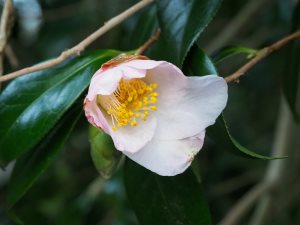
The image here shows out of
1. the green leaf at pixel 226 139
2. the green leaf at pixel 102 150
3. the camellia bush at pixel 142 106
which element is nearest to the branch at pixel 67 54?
the camellia bush at pixel 142 106

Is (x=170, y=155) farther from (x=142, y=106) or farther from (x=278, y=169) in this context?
(x=278, y=169)

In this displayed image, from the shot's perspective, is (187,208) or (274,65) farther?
(274,65)

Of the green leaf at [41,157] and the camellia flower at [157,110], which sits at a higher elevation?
the camellia flower at [157,110]

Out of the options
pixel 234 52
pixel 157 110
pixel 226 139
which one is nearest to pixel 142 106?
pixel 157 110

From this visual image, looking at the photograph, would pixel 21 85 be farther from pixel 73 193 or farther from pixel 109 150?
pixel 73 193

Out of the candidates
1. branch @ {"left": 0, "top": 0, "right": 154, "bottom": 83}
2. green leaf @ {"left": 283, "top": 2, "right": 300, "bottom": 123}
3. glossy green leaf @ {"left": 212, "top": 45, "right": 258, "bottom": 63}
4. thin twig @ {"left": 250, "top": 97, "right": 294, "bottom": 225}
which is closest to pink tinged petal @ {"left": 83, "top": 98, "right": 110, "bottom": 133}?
branch @ {"left": 0, "top": 0, "right": 154, "bottom": 83}

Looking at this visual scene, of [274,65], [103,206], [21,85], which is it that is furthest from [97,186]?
[21,85]

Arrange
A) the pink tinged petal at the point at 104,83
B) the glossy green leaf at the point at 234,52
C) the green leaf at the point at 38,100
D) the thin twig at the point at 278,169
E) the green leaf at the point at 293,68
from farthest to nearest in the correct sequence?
the thin twig at the point at 278,169
the green leaf at the point at 293,68
the glossy green leaf at the point at 234,52
the green leaf at the point at 38,100
the pink tinged petal at the point at 104,83

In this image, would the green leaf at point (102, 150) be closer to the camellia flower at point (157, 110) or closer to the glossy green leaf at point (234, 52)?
the camellia flower at point (157, 110)

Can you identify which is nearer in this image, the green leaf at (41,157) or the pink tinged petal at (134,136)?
the pink tinged petal at (134,136)
